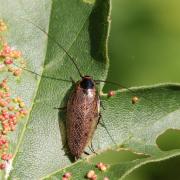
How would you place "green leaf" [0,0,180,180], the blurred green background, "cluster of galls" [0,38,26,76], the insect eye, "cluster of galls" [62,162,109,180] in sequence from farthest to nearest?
the blurred green background, the insect eye, "cluster of galls" [0,38,26,76], "green leaf" [0,0,180,180], "cluster of galls" [62,162,109,180]

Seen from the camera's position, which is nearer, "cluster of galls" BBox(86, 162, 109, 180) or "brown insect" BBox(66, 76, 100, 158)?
"cluster of galls" BBox(86, 162, 109, 180)

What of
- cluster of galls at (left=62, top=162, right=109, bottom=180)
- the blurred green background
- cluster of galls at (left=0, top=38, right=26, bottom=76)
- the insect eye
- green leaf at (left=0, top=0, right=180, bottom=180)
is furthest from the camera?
the blurred green background

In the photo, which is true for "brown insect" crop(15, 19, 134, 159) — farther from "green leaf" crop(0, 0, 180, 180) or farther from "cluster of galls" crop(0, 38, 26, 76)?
"cluster of galls" crop(0, 38, 26, 76)

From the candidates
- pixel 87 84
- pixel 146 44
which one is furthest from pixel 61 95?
pixel 146 44

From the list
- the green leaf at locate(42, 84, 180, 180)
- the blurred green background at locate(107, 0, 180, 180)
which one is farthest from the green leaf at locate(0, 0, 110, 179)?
the blurred green background at locate(107, 0, 180, 180)

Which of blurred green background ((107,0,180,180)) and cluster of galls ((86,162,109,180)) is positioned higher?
blurred green background ((107,0,180,180))

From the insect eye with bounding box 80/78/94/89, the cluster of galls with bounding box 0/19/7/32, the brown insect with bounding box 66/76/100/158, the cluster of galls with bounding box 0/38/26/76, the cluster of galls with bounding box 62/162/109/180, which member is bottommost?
the cluster of galls with bounding box 62/162/109/180

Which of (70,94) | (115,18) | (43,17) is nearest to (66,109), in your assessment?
(70,94)
